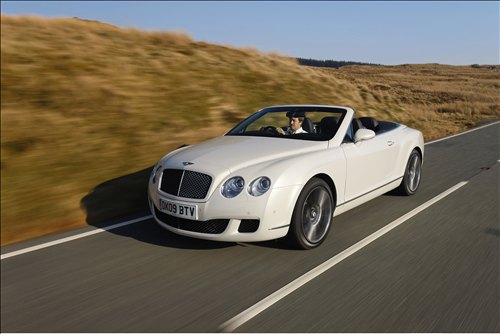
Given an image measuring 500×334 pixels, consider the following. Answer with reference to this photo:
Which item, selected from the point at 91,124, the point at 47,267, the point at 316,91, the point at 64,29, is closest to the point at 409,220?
the point at 47,267

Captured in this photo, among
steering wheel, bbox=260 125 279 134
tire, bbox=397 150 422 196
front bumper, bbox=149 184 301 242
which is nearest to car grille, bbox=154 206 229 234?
front bumper, bbox=149 184 301 242

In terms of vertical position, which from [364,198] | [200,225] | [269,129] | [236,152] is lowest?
[200,225]

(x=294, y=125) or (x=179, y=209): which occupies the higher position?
(x=294, y=125)

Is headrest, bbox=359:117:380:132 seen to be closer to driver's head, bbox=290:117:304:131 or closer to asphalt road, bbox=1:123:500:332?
driver's head, bbox=290:117:304:131

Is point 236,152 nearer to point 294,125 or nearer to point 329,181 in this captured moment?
point 329,181

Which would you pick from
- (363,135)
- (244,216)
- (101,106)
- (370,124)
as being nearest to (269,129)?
(363,135)

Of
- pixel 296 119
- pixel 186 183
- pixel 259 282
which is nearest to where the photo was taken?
pixel 259 282

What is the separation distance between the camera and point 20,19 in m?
15.6

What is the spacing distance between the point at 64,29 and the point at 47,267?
13376 millimetres

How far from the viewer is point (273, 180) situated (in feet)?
15.1

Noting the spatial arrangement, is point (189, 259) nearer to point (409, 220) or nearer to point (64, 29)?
point (409, 220)

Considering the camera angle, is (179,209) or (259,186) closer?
(259,186)

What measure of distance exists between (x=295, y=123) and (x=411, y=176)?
2.49 m

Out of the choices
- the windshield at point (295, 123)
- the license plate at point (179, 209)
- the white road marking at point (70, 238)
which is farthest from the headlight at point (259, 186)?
the white road marking at point (70, 238)
